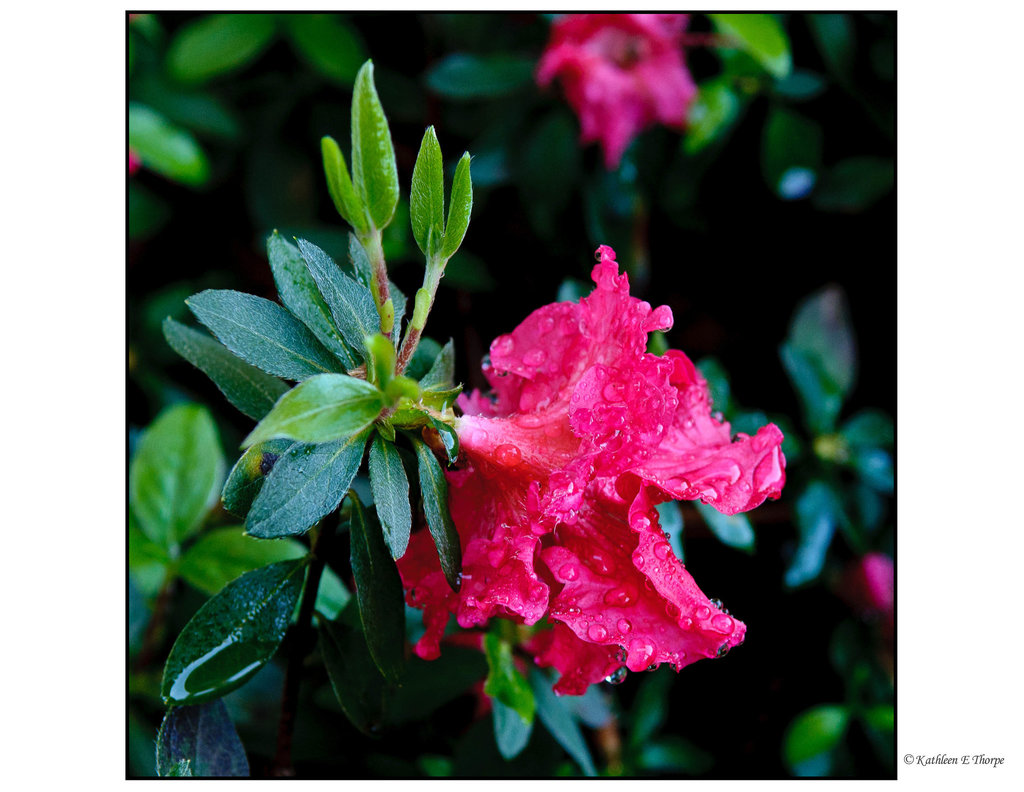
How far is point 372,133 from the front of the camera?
0.59m

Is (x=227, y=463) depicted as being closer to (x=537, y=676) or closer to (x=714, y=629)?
(x=537, y=676)

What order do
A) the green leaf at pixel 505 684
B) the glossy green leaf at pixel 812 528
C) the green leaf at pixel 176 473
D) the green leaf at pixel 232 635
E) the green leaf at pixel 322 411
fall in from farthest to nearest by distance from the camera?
the glossy green leaf at pixel 812 528
the green leaf at pixel 176 473
the green leaf at pixel 505 684
the green leaf at pixel 232 635
the green leaf at pixel 322 411

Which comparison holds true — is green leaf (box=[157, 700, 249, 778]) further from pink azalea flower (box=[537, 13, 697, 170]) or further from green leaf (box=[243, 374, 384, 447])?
pink azalea flower (box=[537, 13, 697, 170])

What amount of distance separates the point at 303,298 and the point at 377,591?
251mm

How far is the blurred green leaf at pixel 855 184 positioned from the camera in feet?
5.24

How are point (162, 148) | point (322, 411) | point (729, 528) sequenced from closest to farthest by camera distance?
point (322, 411) < point (729, 528) < point (162, 148)

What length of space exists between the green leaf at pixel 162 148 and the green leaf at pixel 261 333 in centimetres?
84

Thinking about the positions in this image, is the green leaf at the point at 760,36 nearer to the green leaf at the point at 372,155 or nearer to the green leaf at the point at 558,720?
the green leaf at the point at 372,155

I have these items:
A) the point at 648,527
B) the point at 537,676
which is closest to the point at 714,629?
the point at 648,527

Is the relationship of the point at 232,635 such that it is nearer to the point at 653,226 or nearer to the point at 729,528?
the point at 729,528

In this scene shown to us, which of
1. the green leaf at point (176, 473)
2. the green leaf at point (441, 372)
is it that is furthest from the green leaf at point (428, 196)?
the green leaf at point (176, 473)

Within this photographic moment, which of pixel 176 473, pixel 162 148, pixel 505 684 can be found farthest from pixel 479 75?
pixel 505 684

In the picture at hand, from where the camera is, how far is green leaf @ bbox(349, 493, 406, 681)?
683 mm

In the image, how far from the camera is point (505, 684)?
89cm
